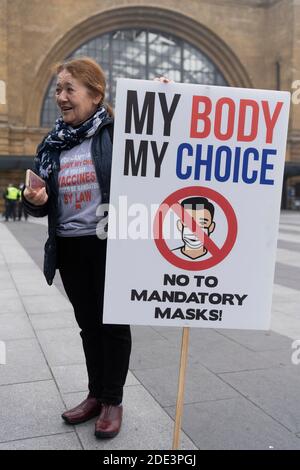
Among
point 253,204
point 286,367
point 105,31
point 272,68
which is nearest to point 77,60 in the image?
point 253,204

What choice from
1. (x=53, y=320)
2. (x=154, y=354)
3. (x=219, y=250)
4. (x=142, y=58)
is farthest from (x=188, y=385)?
(x=142, y=58)

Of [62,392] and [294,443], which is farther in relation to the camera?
[62,392]

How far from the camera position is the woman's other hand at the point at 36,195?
2416mm

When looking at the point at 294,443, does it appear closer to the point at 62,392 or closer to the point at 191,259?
the point at 191,259

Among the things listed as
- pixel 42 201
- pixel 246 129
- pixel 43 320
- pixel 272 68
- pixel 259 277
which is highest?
pixel 272 68

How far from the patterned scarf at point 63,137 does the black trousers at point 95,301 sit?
420 mm

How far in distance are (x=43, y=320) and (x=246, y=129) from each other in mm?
3601

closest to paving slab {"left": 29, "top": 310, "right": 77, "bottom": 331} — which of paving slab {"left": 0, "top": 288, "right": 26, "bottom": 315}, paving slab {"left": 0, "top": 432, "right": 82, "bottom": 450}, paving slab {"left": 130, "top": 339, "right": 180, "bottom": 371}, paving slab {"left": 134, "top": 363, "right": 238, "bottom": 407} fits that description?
paving slab {"left": 0, "top": 288, "right": 26, "bottom": 315}

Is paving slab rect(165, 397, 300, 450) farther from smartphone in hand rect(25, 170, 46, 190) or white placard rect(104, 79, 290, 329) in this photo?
smartphone in hand rect(25, 170, 46, 190)

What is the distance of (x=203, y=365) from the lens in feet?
12.2

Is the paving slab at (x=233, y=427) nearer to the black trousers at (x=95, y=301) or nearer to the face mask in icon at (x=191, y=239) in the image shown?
the black trousers at (x=95, y=301)

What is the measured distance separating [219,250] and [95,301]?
82cm

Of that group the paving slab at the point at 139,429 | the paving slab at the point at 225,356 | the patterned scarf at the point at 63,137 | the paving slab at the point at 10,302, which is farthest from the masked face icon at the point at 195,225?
the paving slab at the point at 10,302
